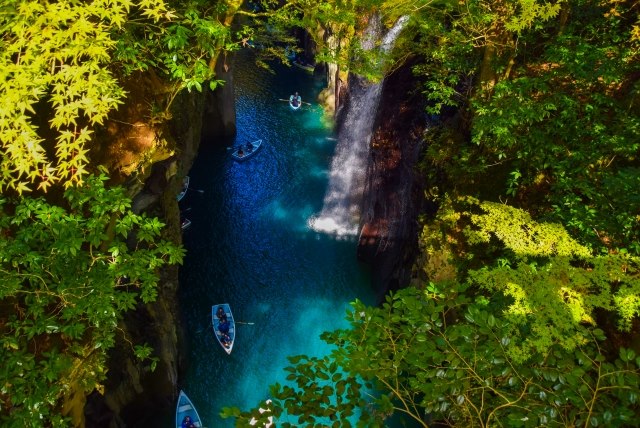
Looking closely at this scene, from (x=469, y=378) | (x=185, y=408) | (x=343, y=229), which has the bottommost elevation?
(x=185, y=408)

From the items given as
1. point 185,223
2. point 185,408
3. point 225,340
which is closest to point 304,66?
point 185,223

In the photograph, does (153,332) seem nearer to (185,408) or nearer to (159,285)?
(159,285)

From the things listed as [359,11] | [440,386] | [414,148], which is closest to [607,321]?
[440,386]

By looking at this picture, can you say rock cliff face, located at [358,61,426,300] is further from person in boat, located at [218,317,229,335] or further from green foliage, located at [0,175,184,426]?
green foliage, located at [0,175,184,426]

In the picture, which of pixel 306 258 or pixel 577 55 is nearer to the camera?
pixel 577 55

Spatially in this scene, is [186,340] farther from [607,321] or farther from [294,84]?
[294,84]

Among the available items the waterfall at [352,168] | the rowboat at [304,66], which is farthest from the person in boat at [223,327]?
the rowboat at [304,66]

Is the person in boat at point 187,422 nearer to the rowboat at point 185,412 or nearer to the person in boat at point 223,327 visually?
the rowboat at point 185,412
